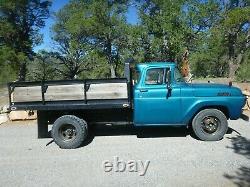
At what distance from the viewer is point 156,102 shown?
27.8ft

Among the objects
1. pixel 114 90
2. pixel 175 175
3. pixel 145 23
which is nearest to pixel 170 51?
pixel 145 23

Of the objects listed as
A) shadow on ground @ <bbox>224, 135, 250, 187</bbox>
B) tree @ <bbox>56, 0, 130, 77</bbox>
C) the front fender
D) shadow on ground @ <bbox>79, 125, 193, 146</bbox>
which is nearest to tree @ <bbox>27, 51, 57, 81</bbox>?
tree @ <bbox>56, 0, 130, 77</bbox>

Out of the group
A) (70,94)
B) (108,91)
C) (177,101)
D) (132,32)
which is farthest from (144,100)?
(132,32)

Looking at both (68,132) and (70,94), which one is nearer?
(70,94)

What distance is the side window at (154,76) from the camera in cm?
858

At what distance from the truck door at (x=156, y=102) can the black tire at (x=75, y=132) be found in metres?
1.45

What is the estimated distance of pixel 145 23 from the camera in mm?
28094

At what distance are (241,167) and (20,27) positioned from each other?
35.2 m

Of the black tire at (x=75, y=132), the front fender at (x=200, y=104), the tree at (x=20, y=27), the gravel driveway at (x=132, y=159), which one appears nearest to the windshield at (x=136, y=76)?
the front fender at (x=200, y=104)

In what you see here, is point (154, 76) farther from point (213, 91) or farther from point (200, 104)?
point (213, 91)

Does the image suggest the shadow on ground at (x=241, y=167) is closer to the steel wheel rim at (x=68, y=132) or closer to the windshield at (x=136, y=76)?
the windshield at (x=136, y=76)

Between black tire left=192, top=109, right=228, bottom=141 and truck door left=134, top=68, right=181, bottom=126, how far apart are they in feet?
1.75

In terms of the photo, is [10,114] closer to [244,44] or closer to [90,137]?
[90,137]

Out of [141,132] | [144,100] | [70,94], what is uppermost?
[70,94]
